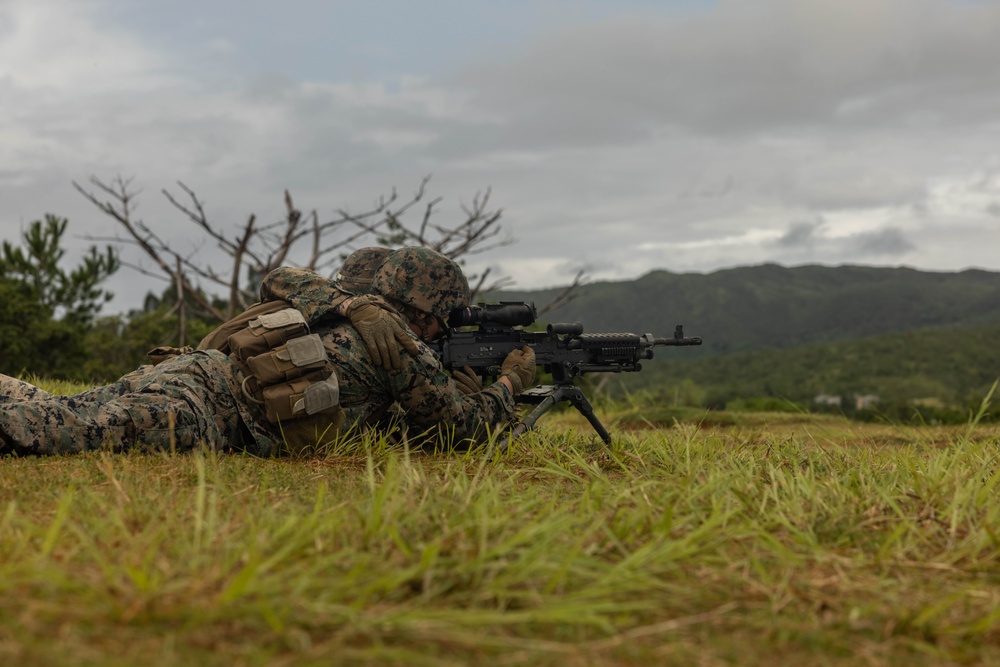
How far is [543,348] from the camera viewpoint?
585cm

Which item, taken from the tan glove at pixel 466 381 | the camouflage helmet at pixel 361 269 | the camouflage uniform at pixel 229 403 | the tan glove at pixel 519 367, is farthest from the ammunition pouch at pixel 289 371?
the tan glove at pixel 519 367

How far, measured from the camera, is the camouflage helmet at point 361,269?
18.4ft

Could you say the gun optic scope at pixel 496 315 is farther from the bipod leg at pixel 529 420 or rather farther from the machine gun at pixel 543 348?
the bipod leg at pixel 529 420

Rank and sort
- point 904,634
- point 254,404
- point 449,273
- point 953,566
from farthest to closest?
point 449,273
point 254,404
point 953,566
point 904,634

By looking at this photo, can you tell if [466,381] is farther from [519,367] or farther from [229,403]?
[229,403]

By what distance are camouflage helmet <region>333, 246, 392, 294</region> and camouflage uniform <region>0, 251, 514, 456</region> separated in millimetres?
292

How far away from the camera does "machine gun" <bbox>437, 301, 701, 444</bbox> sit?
18.3 feet

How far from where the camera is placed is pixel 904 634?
239cm

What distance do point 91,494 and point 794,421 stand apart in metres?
9.55

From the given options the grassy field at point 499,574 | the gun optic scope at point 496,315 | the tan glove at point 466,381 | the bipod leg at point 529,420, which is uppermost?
the gun optic scope at point 496,315

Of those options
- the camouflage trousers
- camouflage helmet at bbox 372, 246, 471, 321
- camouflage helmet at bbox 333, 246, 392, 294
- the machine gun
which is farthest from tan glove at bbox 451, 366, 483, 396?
the camouflage trousers

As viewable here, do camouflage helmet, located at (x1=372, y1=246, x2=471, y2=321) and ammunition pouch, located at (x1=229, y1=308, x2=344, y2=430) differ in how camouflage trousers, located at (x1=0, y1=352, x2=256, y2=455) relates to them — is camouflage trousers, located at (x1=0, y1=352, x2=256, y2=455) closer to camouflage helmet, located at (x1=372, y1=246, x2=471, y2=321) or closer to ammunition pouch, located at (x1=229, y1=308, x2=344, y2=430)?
ammunition pouch, located at (x1=229, y1=308, x2=344, y2=430)

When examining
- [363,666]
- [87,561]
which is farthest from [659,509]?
[87,561]

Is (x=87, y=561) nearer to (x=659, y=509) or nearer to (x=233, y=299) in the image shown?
(x=659, y=509)
